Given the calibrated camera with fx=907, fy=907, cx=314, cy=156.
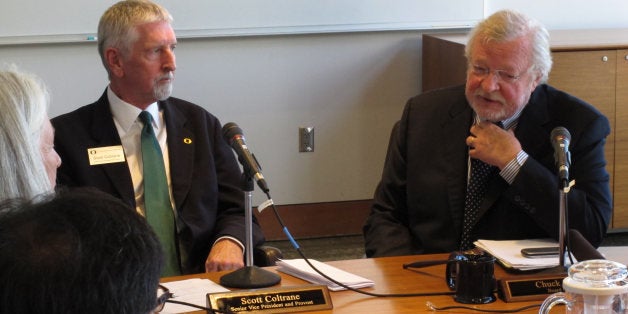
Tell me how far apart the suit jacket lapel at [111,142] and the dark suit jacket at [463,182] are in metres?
0.81

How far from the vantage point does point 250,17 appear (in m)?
5.06

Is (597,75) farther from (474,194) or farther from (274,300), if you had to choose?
(274,300)

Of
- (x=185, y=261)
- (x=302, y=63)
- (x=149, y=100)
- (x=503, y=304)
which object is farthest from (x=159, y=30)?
(x=302, y=63)

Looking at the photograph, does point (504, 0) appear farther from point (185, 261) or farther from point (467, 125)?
point (185, 261)

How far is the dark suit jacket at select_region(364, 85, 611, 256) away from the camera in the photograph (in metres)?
2.74

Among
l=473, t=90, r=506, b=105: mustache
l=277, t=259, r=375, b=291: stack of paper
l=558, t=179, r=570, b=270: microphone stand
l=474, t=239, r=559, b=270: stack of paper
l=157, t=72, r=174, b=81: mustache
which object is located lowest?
l=277, t=259, r=375, b=291: stack of paper

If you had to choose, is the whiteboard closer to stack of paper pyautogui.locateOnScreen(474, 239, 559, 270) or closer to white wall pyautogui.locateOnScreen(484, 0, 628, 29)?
white wall pyautogui.locateOnScreen(484, 0, 628, 29)

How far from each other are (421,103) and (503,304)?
100 cm

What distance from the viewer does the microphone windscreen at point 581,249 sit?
2.36 metres

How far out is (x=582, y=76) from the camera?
4.86m

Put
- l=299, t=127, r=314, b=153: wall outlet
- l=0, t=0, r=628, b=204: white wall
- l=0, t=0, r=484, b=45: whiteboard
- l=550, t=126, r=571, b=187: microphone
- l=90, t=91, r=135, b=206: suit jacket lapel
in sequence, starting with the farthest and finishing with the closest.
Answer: l=299, t=127, r=314, b=153: wall outlet → l=0, t=0, r=628, b=204: white wall → l=0, t=0, r=484, b=45: whiteboard → l=90, t=91, r=135, b=206: suit jacket lapel → l=550, t=126, r=571, b=187: microphone

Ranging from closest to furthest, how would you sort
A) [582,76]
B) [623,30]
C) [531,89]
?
1. [531,89]
2. [582,76]
3. [623,30]

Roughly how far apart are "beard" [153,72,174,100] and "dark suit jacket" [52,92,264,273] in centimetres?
3

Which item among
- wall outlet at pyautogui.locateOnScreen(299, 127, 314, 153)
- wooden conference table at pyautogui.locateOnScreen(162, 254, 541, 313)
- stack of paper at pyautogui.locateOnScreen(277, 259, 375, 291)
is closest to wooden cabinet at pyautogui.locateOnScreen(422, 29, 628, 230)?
wall outlet at pyautogui.locateOnScreen(299, 127, 314, 153)
